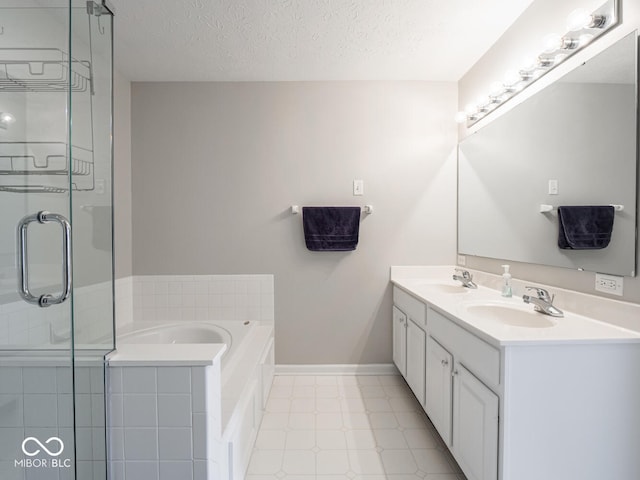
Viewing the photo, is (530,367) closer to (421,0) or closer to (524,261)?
(524,261)

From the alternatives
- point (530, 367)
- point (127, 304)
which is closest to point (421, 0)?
point (530, 367)

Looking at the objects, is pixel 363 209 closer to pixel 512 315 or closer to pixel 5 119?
pixel 512 315

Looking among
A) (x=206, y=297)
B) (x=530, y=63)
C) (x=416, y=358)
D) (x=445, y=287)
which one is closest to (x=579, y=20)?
(x=530, y=63)

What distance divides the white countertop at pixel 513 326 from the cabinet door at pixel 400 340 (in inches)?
12.0

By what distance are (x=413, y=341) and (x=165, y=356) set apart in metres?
1.53

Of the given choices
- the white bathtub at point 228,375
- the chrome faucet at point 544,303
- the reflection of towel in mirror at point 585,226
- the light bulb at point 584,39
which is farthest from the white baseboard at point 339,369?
the light bulb at point 584,39

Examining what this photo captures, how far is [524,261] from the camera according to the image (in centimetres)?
171

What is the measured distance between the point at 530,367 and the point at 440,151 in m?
1.85

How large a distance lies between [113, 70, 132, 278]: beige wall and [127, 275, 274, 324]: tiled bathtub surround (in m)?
0.22

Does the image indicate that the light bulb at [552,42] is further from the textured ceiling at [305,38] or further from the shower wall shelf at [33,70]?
the shower wall shelf at [33,70]

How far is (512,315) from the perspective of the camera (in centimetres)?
154

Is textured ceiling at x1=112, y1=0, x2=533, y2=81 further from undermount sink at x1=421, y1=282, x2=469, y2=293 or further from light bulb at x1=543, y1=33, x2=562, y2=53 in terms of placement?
undermount sink at x1=421, y1=282, x2=469, y2=293

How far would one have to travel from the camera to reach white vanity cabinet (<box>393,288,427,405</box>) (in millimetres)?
1858

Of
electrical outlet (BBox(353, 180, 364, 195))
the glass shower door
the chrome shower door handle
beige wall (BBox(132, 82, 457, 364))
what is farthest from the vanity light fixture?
the chrome shower door handle
